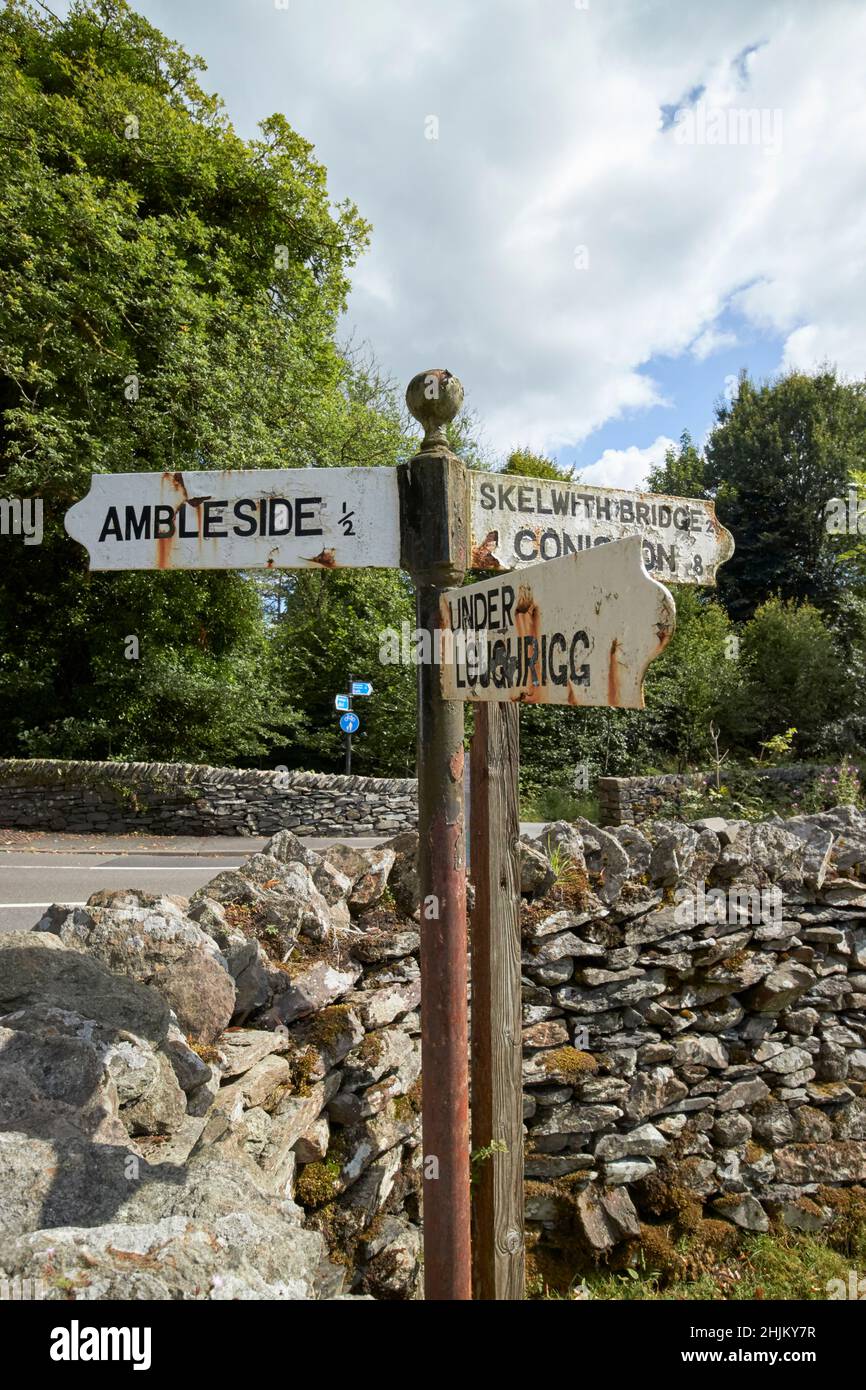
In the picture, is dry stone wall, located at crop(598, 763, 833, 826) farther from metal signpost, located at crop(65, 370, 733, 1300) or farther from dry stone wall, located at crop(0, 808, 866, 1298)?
metal signpost, located at crop(65, 370, 733, 1300)

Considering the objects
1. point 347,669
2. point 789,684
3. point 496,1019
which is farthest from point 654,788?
point 496,1019

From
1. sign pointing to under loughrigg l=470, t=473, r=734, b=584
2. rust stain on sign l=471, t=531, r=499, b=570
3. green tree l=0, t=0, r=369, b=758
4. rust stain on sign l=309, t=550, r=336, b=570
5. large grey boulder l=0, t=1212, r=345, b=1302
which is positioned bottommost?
large grey boulder l=0, t=1212, r=345, b=1302

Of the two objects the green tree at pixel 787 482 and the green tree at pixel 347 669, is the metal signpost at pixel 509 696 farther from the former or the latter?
the green tree at pixel 787 482

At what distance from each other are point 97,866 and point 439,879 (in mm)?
9639

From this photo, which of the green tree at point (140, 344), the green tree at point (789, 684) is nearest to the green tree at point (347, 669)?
the green tree at point (140, 344)

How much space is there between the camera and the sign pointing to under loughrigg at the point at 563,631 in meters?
1.39

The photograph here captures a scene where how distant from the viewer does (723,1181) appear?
3.85 m

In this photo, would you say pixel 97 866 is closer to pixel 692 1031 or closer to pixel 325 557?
pixel 692 1031

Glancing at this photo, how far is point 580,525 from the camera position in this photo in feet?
7.32

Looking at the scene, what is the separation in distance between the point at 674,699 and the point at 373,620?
782cm

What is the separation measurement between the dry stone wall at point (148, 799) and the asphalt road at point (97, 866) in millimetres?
481

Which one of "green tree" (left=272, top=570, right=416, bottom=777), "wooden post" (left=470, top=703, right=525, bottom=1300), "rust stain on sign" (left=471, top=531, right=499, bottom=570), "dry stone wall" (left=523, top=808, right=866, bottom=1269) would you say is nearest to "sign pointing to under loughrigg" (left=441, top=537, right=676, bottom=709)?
"rust stain on sign" (left=471, top=531, right=499, bottom=570)

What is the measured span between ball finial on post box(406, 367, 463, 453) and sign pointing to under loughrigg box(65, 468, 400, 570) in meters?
0.17

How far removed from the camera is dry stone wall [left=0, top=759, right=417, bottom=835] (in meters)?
13.2
